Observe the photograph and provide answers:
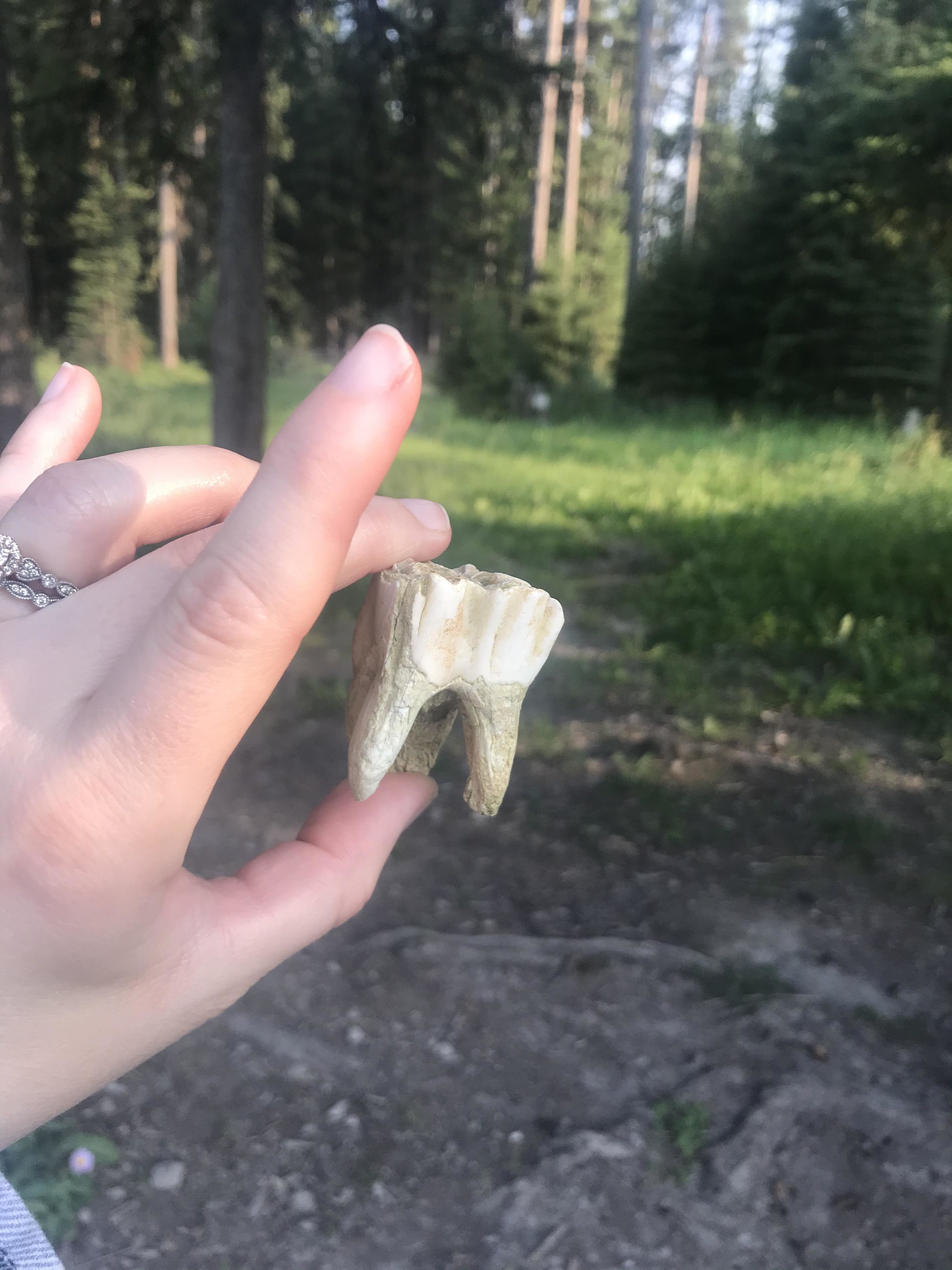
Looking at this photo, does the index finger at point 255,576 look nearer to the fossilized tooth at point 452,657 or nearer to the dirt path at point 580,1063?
the fossilized tooth at point 452,657

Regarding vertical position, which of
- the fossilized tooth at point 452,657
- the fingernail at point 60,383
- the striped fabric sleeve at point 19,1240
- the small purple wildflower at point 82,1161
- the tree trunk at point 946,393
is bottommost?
the small purple wildflower at point 82,1161

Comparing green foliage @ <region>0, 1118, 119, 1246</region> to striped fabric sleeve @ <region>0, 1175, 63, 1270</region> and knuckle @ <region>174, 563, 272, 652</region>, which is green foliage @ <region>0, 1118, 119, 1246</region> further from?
knuckle @ <region>174, 563, 272, 652</region>

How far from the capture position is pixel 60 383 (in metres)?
1.97

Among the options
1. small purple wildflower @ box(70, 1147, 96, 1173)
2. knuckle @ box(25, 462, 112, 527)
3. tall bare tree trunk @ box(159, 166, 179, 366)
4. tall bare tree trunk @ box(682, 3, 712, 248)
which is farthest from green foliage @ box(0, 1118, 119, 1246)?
tall bare tree trunk @ box(682, 3, 712, 248)

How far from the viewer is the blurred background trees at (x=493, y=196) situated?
6.43 metres

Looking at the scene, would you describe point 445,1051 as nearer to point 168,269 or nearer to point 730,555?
point 730,555

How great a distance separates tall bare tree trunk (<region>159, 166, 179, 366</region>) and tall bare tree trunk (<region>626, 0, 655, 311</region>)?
12771mm

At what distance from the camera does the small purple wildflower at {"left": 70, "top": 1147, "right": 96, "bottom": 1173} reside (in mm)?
2307

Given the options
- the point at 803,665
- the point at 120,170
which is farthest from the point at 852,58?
the point at 803,665

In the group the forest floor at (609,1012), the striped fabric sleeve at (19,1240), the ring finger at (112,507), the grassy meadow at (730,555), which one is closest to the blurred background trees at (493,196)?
the grassy meadow at (730,555)

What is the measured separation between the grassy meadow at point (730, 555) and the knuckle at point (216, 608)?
4027mm

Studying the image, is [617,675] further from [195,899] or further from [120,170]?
[120,170]

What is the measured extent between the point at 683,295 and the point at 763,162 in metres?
3.52

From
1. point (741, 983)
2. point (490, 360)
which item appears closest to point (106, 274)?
point (490, 360)
